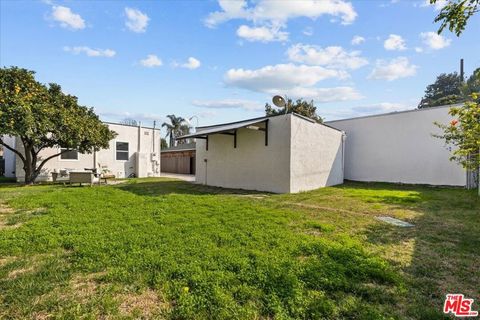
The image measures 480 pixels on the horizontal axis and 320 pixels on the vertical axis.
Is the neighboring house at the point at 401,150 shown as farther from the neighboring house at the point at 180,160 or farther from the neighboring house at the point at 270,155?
the neighboring house at the point at 180,160

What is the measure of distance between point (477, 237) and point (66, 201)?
9.92 m

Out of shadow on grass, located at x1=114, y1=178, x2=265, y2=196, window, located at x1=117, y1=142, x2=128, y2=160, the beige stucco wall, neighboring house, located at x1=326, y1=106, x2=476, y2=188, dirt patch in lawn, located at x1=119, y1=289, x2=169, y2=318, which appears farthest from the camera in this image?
window, located at x1=117, y1=142, x2=128, y2=160

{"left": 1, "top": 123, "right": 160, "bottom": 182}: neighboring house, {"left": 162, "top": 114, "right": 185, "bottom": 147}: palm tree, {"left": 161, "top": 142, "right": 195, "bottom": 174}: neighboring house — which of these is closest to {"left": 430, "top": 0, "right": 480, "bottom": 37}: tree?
{"left": 1, "top": 123, "right": 160, "bottom": 182}: neighboring house

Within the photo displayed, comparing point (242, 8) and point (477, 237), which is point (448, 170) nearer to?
point (477, 237)

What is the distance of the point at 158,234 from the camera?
14.3 ft

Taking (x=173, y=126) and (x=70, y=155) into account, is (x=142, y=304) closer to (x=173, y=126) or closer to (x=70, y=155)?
(x=70, y=155)

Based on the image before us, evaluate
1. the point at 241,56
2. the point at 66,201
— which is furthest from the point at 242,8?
the point at 66,201

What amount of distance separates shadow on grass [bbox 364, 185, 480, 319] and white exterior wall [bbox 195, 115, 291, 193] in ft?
14.9

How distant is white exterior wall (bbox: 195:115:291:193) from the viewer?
10031 millimetres

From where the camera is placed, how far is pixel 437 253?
3.77 metres

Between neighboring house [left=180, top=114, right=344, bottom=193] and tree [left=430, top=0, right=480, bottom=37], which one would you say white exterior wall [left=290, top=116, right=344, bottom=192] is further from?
tree [left=430, top=0, right=480, bottom=37]

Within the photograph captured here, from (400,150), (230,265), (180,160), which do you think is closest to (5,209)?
(230,265)

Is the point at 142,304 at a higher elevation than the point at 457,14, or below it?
below

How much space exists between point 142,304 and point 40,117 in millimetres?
11392
